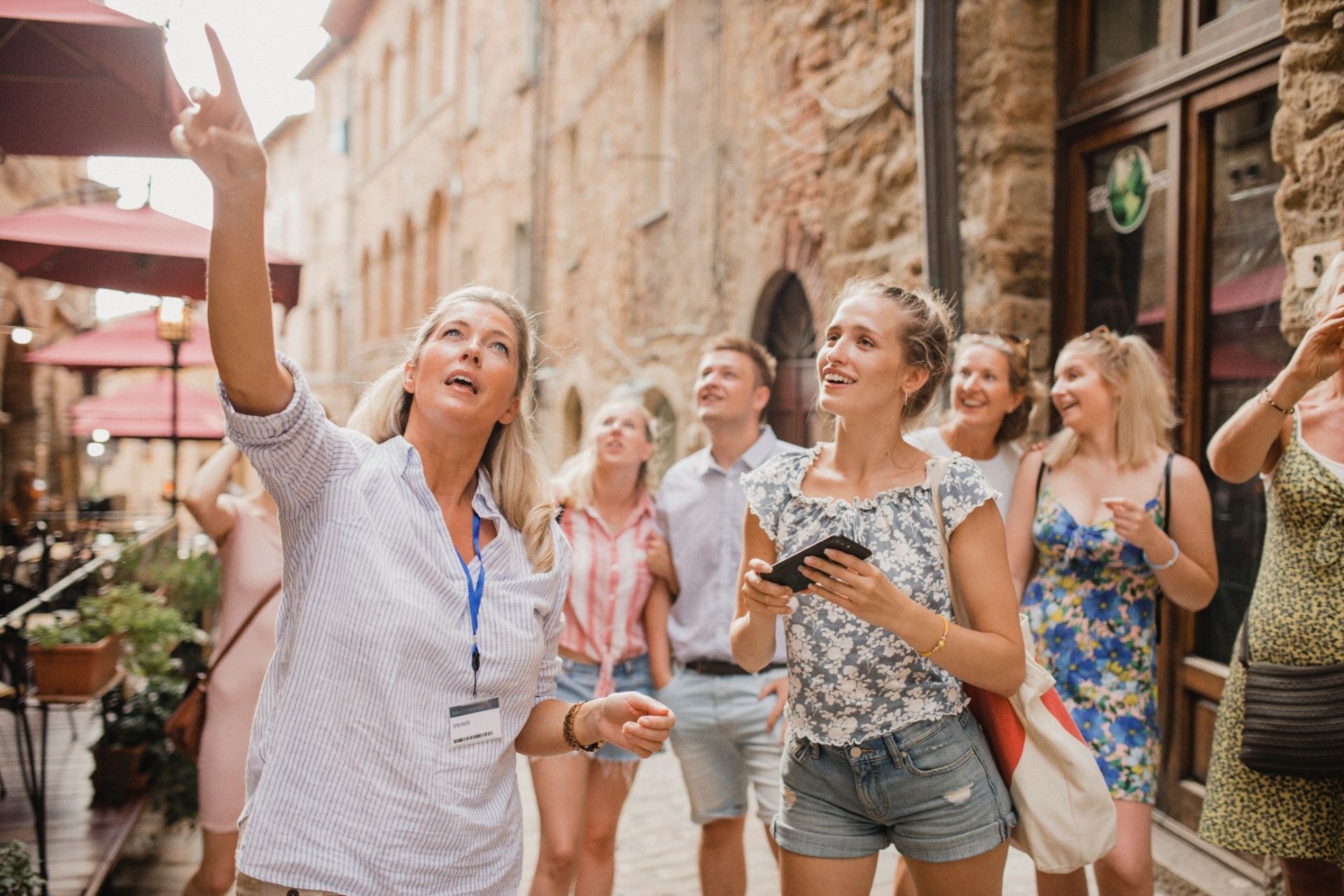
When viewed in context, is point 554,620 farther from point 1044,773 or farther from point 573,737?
point 1044,773

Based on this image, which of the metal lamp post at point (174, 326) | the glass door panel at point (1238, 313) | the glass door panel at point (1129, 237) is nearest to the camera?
the glass door panel at point (1238, 313)

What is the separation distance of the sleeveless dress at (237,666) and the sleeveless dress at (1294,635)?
285cm

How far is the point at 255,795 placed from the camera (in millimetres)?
1827

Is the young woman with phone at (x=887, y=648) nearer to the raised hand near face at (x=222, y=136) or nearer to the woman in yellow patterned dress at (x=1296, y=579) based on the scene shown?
the woman in yellow patterned dress at (x=1296, y=579)

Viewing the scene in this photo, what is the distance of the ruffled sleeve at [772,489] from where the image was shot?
248cm

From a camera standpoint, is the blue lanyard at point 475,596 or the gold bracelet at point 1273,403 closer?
the blue lanyard at point 475,596

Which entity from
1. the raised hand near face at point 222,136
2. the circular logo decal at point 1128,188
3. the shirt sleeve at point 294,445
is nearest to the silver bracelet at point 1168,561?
the shirt sleeve at point 294,445

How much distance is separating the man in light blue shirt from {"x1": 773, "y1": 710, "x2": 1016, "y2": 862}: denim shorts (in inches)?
42.1

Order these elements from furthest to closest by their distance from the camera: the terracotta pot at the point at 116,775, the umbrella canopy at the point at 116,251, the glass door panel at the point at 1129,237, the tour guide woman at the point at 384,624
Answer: the terracotta pot at the point at 116,775, the glass door panel at the point at 1129,237, the umbrella canopy at the point at 116,251, the tour guide woman at the point at 384,624

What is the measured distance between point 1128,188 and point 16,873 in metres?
4.90

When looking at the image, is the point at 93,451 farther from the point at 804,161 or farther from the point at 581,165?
the point at 804,161

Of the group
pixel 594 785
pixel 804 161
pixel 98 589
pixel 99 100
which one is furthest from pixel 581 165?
pixel 594 785

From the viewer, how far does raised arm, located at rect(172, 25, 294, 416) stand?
1.54m

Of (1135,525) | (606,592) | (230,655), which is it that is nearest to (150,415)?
(230,655)
